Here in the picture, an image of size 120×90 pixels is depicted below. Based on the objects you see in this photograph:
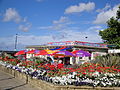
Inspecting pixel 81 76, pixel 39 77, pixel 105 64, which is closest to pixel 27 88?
pixel 39 77

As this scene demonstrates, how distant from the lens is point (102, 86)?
6.98 metres

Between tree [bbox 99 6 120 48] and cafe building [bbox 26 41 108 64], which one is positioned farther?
cafe building [bbox 26 41 108 64]

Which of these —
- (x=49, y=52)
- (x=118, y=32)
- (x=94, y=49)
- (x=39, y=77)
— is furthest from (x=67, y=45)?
(x=39, y=77)

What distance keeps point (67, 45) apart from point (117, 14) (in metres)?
10.5

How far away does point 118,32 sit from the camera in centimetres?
2352

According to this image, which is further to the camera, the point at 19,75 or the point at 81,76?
the point at 19,75

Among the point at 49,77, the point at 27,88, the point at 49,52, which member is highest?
the point at 49,52

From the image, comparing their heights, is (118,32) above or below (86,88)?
above

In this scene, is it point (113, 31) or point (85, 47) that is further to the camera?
point (85, 47)

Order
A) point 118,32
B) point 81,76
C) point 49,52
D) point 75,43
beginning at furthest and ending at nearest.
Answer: point 75,43, point 118,32, point 49,52, point 81,76

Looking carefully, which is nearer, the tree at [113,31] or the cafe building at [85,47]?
the tree at [113,31]

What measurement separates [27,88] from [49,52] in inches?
351

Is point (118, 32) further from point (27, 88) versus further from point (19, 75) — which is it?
point (27, 88)

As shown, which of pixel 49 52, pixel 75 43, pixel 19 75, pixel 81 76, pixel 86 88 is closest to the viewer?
pixel 86 88
